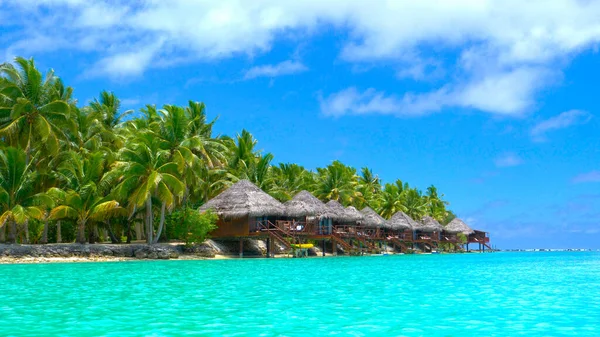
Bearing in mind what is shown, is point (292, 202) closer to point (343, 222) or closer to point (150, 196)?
point (343, 222)

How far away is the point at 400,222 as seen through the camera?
51.2 meters

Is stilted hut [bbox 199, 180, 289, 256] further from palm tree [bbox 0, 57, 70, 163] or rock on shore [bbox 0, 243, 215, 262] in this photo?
palm tree [bbox 0, 57, 70, 163]

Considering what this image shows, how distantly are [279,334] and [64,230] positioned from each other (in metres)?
32.0

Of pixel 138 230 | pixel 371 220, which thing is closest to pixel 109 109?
pixel 138 230

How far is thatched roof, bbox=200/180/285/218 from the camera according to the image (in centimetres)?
3222

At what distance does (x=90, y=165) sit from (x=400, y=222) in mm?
30388

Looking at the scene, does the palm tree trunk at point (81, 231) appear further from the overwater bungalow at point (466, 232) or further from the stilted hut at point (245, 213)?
the overwater bungalow at point (466, 232)

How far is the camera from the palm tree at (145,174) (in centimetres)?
2842

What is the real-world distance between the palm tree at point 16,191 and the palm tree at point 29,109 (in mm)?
2081

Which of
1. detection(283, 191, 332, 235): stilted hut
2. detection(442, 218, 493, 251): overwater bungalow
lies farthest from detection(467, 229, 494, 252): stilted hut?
detection(283, 191, 332, 235): stilted hut

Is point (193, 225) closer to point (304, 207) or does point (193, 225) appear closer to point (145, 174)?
point (145, 174)

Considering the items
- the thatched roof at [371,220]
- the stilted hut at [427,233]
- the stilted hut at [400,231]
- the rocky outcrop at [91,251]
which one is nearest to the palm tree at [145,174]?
the rocky outcrop at [91,251]

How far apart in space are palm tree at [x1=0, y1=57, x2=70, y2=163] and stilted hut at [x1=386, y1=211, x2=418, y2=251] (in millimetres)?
29387

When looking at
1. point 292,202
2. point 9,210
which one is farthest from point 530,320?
point 292,202
